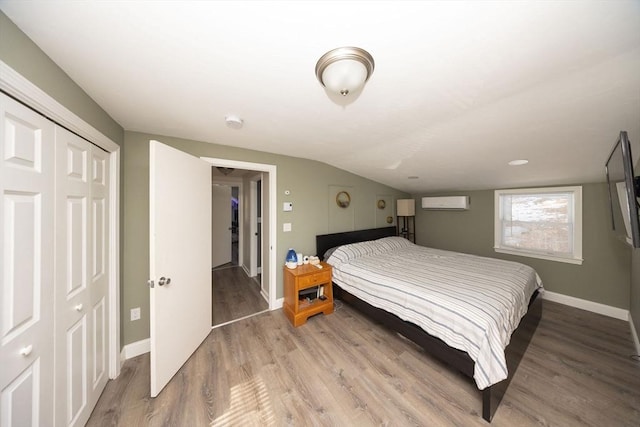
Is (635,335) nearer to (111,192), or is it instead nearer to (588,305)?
(588,305)

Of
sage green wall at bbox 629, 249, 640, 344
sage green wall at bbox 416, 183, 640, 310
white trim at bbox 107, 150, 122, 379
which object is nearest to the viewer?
white trim at bbox 107, 150, 122, 379

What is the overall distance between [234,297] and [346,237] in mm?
2067

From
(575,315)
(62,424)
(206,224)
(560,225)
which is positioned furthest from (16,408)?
(560,225)

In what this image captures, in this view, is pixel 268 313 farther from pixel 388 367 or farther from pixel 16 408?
pixel 16 408

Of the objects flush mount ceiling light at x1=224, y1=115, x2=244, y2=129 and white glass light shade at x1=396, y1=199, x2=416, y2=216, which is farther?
white glass light shade at x1=396, y1=199, x2=416, y2=216

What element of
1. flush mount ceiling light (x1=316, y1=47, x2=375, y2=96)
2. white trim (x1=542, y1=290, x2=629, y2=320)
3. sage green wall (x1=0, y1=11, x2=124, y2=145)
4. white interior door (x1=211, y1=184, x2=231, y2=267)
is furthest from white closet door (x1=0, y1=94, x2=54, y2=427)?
white trim (x1=542, y1=290, x2=629, y2=320)

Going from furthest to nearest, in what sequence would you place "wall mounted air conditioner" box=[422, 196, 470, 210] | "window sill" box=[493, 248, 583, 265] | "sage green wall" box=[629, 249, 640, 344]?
"wall mounted air conditioner" box=[422, 196, 470, 210] → "window sill" box=[493, 248, 583, 265] → "sage green wall" box=[629, 249, 640, 344]

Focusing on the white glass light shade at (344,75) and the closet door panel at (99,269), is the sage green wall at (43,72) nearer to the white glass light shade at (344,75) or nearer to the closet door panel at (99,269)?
the closet door panel at (99,269)

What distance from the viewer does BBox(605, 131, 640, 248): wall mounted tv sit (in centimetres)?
99

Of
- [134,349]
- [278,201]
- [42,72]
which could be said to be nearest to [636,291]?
[278,201]

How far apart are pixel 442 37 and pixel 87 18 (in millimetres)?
1527

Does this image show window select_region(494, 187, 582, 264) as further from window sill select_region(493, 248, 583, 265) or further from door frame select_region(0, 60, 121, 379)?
door frame select_region(0, 60, 121, 379)

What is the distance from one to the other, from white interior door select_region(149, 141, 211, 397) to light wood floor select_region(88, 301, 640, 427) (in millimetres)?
242

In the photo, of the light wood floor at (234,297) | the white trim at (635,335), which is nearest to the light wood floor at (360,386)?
the white trim at (635,335)
